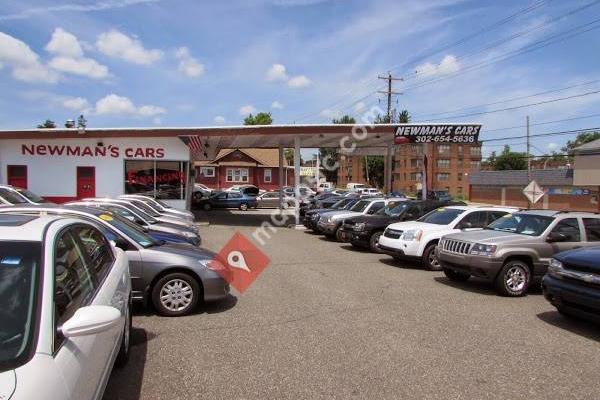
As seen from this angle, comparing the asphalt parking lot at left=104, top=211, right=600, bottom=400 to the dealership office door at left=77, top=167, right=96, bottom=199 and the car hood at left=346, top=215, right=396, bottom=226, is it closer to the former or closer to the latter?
the car hood at left=346, top=215, right=396, bottom=226

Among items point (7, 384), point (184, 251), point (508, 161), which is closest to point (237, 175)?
point (184, 251)

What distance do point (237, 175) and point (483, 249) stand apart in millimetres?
50135

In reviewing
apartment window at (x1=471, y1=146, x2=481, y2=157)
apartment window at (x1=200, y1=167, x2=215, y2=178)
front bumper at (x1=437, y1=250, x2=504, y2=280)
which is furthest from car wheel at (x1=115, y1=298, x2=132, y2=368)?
apartment window at (x1=471, y1=146, x2=481, y2=157)

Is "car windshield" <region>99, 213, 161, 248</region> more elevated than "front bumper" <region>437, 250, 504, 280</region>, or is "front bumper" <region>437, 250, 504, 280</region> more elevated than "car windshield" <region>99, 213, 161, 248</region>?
"car windshield" <region>99, 213, 161, 248</region>

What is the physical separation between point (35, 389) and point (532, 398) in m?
4.04

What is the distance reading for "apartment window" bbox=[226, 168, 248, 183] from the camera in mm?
58125

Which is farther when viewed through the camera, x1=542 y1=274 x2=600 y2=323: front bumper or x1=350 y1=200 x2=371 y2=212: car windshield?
x1=350 y1=200 x2=371 y2=212: car windshield

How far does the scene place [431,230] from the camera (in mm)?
12359

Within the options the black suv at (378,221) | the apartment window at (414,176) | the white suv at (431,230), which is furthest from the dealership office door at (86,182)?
the apartment window at (414,176)

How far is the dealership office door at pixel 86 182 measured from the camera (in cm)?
2373

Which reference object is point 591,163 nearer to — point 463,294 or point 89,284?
point 463,294

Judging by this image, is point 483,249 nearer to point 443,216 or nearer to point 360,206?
point 443,216

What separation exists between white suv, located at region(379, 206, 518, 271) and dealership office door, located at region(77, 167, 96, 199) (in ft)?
51.8

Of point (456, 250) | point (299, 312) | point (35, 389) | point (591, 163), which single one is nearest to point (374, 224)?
point (456, 250)
